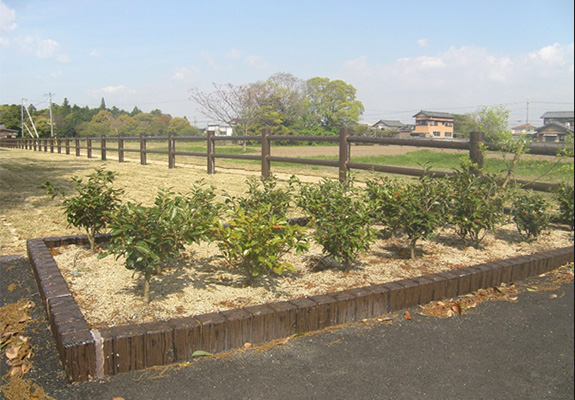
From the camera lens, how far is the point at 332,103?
4525 cm

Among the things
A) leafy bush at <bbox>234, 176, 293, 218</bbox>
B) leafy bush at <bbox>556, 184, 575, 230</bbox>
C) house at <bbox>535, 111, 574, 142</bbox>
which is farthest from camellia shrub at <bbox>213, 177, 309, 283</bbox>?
leafy bush at <bbox>556, 184, 575, 230</bbox>

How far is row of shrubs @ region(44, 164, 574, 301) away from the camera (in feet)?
8.95

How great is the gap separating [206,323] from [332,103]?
44128 mm

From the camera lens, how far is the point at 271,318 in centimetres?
259

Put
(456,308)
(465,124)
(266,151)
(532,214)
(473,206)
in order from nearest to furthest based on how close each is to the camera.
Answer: (456,308) < (473,206) < (532,214) < (266,151) < (465,124)

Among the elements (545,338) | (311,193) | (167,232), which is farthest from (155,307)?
(545,338)

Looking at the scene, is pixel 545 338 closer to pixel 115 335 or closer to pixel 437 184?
pixel 437 184

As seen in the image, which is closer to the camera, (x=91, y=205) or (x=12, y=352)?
(x=12, y=352)

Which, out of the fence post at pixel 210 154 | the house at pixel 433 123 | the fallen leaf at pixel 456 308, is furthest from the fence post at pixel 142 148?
the house at pixel 433 123

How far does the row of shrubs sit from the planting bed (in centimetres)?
38

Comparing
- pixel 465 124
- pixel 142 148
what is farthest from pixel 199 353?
pixel 465 124

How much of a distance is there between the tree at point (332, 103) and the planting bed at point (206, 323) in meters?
39.8

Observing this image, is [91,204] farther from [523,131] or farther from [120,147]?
[120,147]

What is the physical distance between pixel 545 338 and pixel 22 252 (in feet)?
13.5
